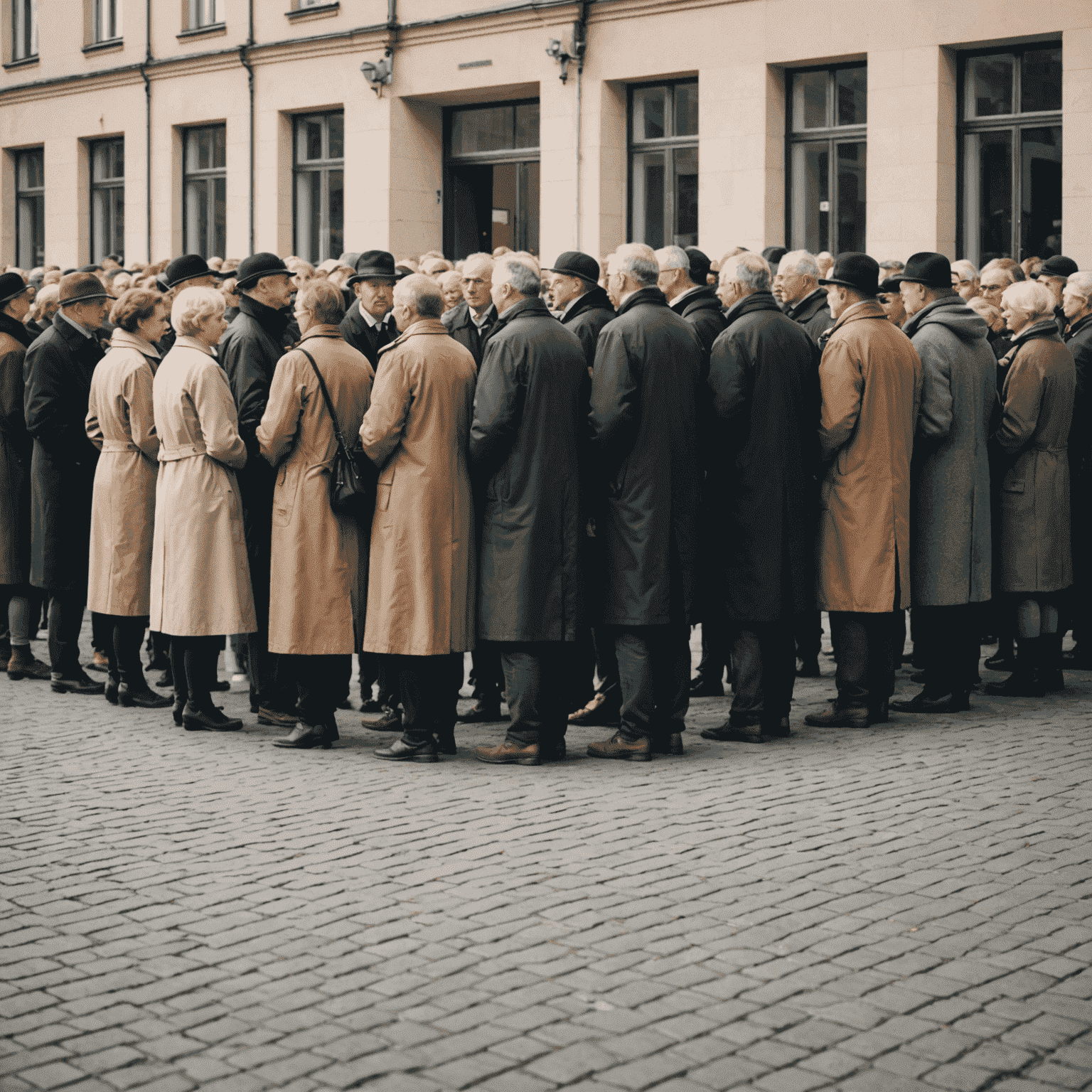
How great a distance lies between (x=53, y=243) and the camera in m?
29.9

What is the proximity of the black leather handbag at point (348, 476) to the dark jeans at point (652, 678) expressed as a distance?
4.33 ft

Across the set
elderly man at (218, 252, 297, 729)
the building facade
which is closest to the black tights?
elderly man at (218, 252, 297, 729)

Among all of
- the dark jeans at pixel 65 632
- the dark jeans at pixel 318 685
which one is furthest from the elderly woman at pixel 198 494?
the dark jeans at pixel 65 632

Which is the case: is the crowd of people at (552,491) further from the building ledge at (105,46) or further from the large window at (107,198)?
the large window at (107,198)

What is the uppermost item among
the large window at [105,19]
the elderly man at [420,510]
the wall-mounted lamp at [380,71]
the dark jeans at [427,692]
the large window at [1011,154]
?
the large window at [105,19]

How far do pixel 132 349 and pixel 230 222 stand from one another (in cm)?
1801

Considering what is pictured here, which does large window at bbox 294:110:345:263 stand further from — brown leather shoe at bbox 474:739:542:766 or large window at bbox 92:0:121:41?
brown leather shoe at bbox 474:739:542:766

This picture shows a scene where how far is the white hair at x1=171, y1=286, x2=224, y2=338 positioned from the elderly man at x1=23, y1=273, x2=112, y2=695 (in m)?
1.53

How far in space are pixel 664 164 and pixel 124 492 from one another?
13.8m

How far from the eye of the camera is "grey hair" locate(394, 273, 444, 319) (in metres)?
7.46

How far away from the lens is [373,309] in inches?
365

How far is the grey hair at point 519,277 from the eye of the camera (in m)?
7.41

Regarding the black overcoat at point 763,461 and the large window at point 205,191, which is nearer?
the black overcoat at point 763,461

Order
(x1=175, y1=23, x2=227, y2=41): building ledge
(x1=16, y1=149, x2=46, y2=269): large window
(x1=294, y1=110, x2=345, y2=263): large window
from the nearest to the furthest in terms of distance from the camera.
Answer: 1. (x1=294, y1=110, x2=345, y2=263): large window
2. (x1=175, y1=23, x2=227, y2=41): building ledge
3. (x1=16, y1=149, x2=46, y2=269): large window
